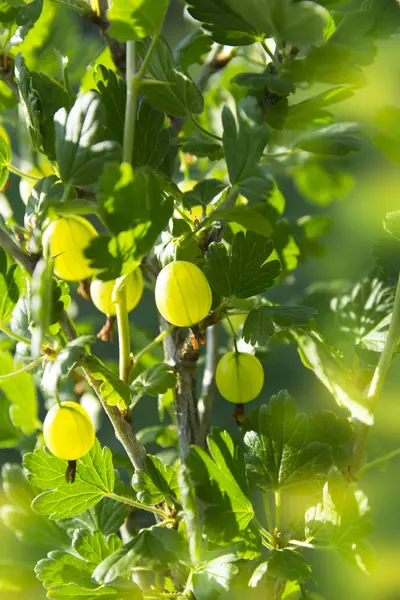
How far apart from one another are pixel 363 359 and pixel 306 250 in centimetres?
14

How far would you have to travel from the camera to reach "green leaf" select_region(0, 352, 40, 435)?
573 mm

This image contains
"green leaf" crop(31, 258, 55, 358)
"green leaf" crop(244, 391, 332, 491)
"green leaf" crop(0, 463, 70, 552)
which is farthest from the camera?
"green leaf" crop(0, 463, 70, 552)

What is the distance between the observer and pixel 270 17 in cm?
31

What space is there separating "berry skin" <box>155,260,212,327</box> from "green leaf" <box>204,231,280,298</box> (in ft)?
0.06

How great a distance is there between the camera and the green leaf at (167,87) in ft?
1.22

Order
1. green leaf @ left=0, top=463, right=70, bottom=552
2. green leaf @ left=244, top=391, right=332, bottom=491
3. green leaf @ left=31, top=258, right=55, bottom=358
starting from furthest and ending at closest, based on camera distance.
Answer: green leaf @ left=0, top=463, right=70, bottom=552 < green leaf @ left=244, top=391, right=332, bottom=491 < green leaf @ left=31, top=258, right=55, bottom=358

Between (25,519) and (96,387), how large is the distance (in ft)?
0.62

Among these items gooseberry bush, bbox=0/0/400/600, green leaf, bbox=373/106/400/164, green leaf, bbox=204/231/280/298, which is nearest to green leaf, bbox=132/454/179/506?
gooseberry bush, bbox=0/0/400/600

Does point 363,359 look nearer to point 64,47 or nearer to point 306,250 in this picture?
point 306,250

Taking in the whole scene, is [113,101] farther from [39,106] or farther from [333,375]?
[333,375]

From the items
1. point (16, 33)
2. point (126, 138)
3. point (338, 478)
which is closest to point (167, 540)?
point (338, 478)

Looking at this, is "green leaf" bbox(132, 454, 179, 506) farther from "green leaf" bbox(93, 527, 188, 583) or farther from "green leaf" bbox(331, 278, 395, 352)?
→ "green leaf" bbox(331, 278, 395, 352)

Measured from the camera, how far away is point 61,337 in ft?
1.39

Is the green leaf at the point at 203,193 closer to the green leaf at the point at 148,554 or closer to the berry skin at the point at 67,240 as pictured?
the berry skin at the point at 67,240
